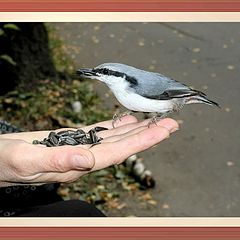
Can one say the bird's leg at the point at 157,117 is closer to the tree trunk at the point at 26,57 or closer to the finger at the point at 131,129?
the finger at the point at 131,129

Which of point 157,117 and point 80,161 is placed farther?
point 157,117

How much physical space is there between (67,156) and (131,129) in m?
0.21

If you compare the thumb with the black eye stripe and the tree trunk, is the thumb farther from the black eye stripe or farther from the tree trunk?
the tree trunk

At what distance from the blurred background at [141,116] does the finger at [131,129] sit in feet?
2.94

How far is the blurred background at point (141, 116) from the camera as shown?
6.31 feet

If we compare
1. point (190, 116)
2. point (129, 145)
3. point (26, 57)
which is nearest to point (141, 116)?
point (190, 116)

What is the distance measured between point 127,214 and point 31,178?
40.7 inches

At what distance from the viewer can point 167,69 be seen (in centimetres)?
213

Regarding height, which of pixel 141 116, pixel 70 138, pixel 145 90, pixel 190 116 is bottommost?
pixel 190 116

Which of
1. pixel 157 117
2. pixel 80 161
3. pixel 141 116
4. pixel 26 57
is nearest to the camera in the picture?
pixel 80 161

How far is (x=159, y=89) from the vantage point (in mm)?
800

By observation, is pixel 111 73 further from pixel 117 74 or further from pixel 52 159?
pixel 52 159

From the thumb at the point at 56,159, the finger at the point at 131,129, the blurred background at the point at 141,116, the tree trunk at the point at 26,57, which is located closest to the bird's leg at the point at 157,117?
the finger at the point at 131,129

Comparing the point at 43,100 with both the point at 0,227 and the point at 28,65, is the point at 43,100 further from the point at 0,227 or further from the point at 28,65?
the point at 0,227
